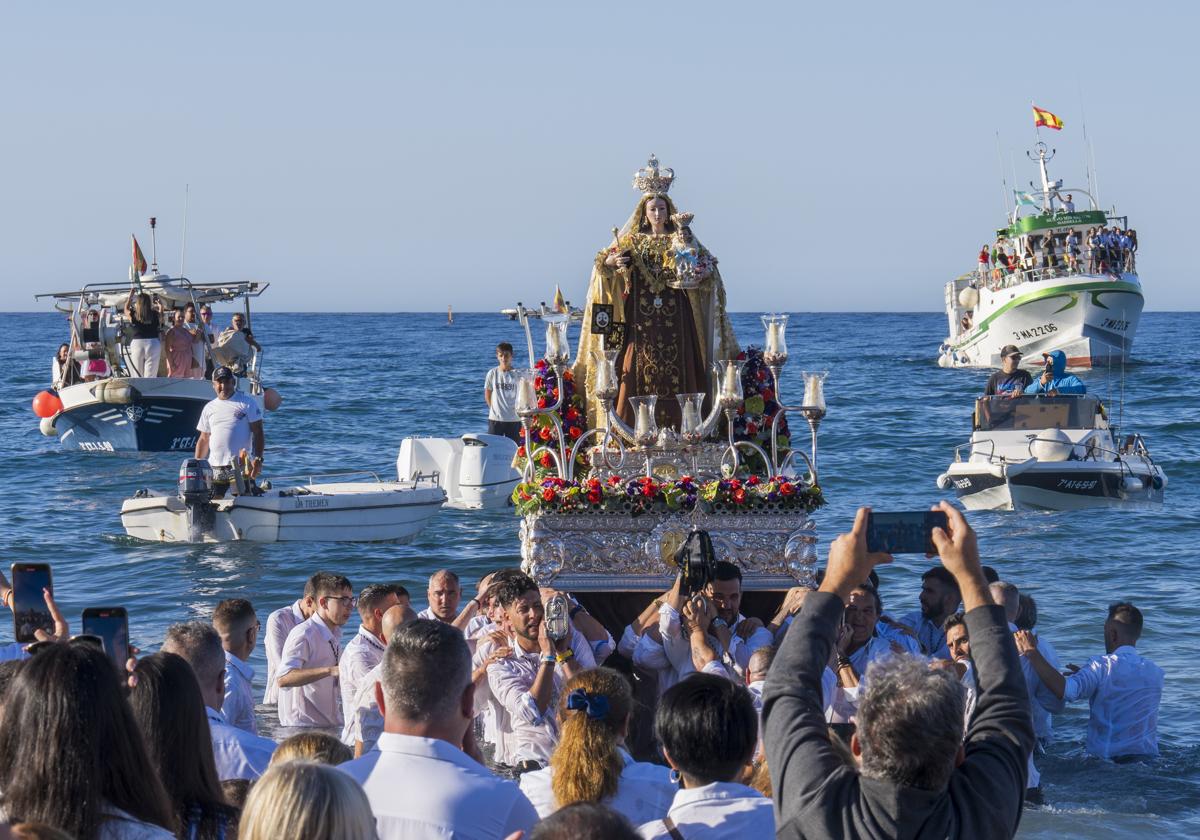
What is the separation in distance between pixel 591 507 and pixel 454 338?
8605 centimetres

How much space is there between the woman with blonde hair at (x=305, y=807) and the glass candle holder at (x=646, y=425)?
7263mm

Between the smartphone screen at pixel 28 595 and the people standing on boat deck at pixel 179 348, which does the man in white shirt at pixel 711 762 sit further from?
the people standing on boat deck at pixel 179 348

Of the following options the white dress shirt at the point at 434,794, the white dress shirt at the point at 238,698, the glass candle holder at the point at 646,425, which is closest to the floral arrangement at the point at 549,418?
the glass candle holder at the point at 646,425

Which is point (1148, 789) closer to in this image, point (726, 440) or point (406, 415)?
point (726, 440)

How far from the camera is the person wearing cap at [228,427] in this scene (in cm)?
1677

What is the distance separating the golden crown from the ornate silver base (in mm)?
2357

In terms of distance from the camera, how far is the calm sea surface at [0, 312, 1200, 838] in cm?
1038

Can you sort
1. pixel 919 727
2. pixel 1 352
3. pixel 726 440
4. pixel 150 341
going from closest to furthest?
pixel 919 727 < pixel 726 440 < pixel 150 341 < pixel 1 352

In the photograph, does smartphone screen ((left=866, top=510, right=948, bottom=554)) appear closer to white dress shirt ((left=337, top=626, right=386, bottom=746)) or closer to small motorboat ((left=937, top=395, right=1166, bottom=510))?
white dress shirt ((left=337, top=626, right=386, bottom=746))

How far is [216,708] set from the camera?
5859mm

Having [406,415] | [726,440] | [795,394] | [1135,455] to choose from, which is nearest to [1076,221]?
[795,394]

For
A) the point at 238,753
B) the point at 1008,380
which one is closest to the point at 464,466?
the point at 1008,380

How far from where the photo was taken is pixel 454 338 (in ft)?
315

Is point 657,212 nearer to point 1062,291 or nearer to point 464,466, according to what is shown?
point 464,466
